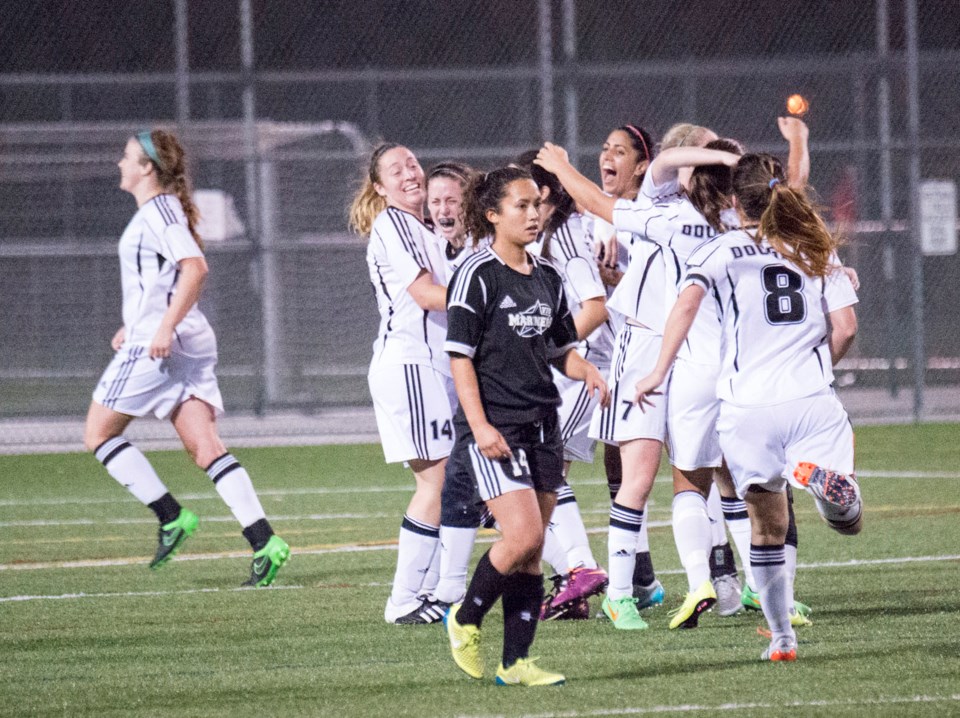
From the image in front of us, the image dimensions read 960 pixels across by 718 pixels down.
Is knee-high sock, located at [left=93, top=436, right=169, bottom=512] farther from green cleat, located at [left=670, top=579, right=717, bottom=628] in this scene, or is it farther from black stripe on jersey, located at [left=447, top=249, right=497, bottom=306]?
black stripe on jersey, located at [left=447, top=249, right=497, bottom=306]

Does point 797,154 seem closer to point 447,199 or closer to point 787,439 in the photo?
point 787,439

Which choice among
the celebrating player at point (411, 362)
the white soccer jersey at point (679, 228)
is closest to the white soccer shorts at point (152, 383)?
the celebrating player at point (411, 362)

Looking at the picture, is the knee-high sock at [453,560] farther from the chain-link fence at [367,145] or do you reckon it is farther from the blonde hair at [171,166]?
the chain-link fence at [367,145]

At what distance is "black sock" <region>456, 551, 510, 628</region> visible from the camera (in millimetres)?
5367

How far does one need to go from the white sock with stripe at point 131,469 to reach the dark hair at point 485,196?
3136 millimetres

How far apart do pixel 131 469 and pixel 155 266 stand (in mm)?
1003

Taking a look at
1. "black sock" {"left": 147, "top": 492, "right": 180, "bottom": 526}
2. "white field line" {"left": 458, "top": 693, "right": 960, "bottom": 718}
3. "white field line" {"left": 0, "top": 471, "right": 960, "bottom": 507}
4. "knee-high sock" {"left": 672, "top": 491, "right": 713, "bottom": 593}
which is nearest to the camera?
"white field line" {"left": 458, "top": 693, "right": 960, "bottom": 718}

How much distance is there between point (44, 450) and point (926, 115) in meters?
10.8

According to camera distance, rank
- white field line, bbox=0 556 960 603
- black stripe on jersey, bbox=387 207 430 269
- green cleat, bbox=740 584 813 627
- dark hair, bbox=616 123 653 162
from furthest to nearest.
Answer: white field line, bbox=0 556 960 603
dark hair, bbox=616 123 653 162
black stripe on jersey, bbox=387 207 430 269
green cleat, bbox=740 584 813 627

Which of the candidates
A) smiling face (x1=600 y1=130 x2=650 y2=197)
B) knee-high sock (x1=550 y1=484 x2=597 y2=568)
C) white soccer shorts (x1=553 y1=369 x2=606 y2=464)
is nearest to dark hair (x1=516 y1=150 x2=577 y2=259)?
smiling face (x1=600 y1=130 x2=650 y2=197)

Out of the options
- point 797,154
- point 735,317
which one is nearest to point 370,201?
point 797,154

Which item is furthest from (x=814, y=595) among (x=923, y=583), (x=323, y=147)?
(x=323, y=147)

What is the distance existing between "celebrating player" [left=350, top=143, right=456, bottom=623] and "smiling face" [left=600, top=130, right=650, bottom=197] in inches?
30.3

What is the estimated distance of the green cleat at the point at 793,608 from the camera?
21.1 ft
